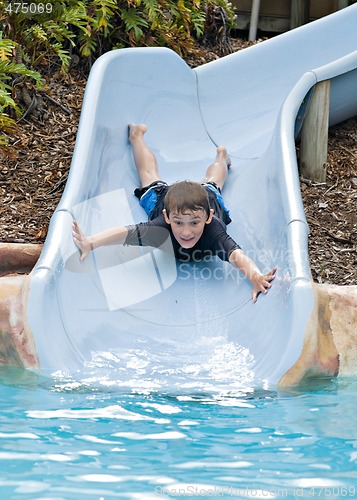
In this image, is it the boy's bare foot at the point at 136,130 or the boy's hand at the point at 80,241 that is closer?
the boy's hand at the point at 80,241

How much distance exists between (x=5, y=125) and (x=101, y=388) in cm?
211

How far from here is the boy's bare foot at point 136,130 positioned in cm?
527

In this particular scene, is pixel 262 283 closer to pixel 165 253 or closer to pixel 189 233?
pixel 189 233

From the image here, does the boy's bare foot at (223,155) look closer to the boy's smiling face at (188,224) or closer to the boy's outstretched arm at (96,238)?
the boy's smiling face at (188,224)

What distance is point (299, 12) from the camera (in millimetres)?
8539

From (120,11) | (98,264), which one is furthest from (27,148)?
(98,264)

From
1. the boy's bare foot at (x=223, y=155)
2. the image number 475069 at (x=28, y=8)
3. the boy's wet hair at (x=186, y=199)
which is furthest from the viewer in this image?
the image number 475069 at (x=28, y=8)

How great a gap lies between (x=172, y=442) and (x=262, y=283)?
1.29 meters

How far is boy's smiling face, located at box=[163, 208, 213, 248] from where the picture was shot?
13.5ft

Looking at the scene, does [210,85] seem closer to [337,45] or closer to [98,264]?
[337,45]

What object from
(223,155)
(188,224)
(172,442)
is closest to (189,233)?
(188,224)

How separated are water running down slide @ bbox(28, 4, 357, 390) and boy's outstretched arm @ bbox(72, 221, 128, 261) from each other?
0.16ft

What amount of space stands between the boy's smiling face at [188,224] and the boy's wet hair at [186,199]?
0.8 inches
